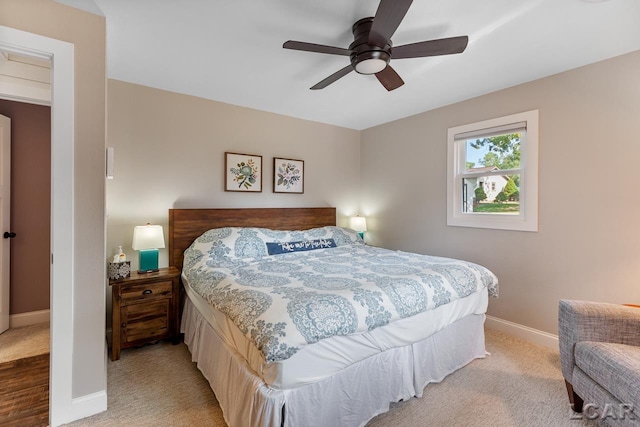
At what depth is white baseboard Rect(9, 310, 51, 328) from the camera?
2.96 metres

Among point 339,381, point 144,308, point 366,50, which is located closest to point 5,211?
point 144,308

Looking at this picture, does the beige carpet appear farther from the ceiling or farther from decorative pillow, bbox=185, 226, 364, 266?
the ceiling

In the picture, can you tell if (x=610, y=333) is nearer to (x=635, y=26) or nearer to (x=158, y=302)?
(x=635, y=26)

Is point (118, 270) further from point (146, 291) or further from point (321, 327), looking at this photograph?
point (321, 327)

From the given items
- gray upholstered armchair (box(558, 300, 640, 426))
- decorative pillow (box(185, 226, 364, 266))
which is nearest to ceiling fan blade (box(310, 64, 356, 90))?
decorative pillow (box(185, 226, 364, 266))

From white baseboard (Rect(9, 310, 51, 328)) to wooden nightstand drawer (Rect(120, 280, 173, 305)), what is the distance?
1.51 m

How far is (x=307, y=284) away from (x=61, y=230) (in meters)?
1.50

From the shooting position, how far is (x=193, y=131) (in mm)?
3268

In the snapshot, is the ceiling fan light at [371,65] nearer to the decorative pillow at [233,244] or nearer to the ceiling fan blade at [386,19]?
the ceiling fan blade at [386,19]

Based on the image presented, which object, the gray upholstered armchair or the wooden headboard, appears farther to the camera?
the wooden headboard

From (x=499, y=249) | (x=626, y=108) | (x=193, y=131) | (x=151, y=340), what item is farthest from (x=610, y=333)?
(x=193, y=131)

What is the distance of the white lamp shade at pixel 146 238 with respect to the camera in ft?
8.80

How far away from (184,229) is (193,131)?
3.63 ft

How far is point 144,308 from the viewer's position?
→ 99.7 inches
